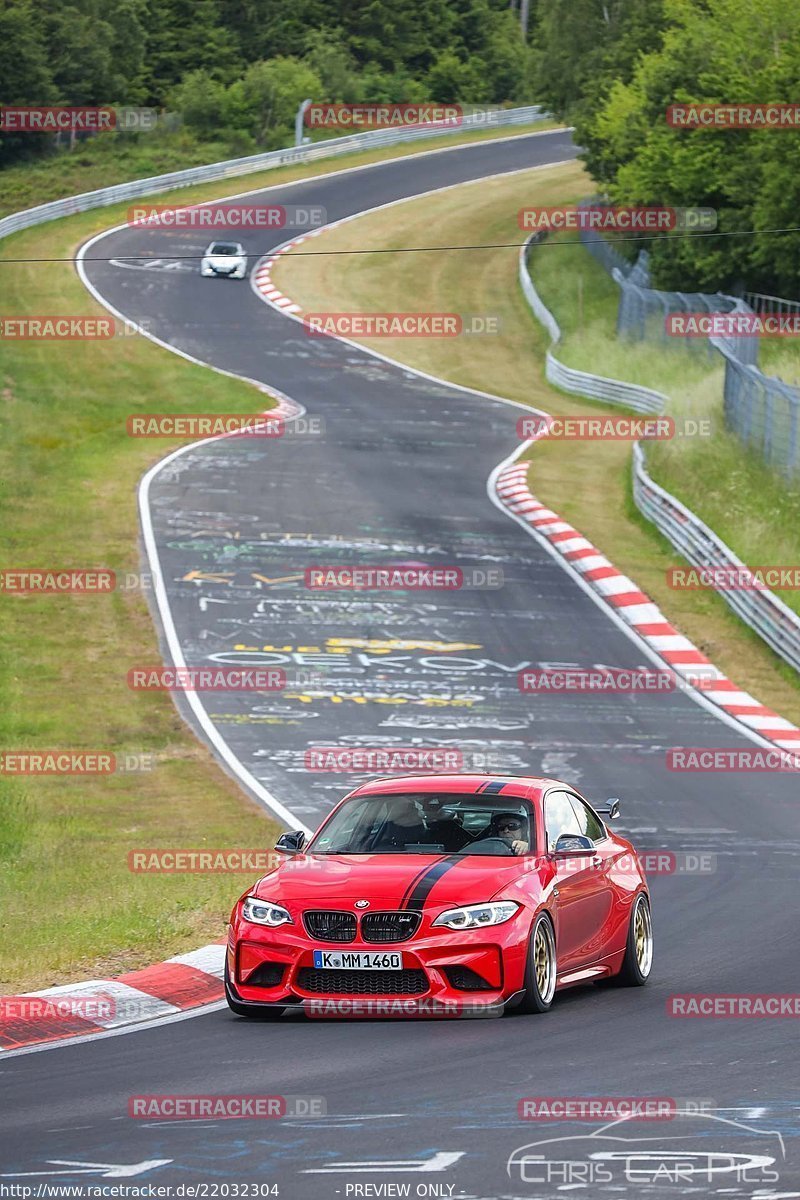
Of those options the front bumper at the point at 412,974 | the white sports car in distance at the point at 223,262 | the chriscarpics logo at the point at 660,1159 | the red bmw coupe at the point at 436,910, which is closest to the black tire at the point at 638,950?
the red bmw coupe at the point at 436,910

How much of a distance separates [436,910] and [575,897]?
1188 mm

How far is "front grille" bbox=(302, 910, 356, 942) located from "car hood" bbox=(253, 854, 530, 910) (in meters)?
0.06

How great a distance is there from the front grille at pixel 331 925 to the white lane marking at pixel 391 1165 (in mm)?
3052

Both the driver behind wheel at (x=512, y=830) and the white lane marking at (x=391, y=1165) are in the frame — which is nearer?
the white lane marking at (x=391, y=1165)

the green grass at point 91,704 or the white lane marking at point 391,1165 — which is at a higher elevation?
the white lane marking at point 391,1165

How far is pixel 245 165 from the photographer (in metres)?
76.1

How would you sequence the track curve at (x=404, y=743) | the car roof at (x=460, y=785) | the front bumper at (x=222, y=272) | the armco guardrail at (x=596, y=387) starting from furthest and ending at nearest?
the front bumper at (x=222, y=272) → the armco guardrail at (x=596, y=387) → the car roof at (x=460, y=785) → the track curve at (x=404, y=743)

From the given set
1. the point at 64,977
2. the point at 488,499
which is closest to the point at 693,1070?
the point at 64,977

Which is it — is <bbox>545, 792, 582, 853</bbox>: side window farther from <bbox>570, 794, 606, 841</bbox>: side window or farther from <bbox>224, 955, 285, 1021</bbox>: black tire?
<bbox>224, 955, 285, 1021</bbox>: black tire

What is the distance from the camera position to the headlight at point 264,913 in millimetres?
10016

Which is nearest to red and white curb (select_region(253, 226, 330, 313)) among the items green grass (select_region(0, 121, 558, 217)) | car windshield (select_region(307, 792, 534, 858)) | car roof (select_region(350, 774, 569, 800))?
green grass (select_region(0, 121, 558, 217))

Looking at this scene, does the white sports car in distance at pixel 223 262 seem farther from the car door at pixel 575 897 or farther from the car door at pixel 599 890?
the car door at pixel 575 897

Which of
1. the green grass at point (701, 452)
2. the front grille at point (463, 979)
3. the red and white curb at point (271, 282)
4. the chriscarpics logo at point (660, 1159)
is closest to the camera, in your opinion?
the chriscarpics logo at point (660, 1159)

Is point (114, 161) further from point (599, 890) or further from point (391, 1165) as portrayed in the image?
point (391, 1165)
